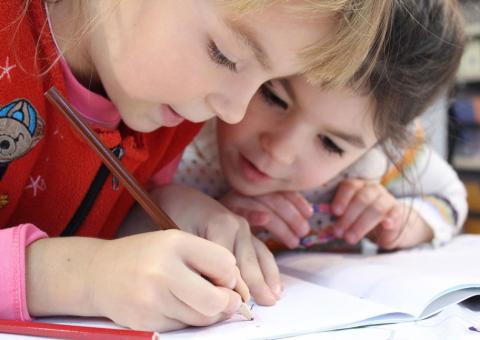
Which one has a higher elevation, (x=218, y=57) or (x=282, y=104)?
(x=218, y=57)

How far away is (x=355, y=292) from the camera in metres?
0.57

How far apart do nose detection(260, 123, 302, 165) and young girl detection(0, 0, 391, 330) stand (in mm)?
101

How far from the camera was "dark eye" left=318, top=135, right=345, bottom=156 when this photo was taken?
2.26ft

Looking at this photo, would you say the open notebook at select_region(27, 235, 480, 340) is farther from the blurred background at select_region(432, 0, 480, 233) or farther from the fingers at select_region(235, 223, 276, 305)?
the blurred background at select_region(432, 0, 480, 233)

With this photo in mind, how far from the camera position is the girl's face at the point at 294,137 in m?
0.64

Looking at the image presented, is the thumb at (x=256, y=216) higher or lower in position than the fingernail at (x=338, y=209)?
higher

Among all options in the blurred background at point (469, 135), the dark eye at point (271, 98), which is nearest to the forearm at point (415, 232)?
the dark eye at point (271, 98)

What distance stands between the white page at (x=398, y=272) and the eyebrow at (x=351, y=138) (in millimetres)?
127

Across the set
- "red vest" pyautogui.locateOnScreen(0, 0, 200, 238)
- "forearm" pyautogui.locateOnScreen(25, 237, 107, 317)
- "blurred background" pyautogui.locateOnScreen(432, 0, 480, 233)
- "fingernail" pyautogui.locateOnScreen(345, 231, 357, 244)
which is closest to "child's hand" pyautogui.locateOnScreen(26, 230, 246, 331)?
"forearm" pyautogui.locateOnScreen(25, 237, 107, 317)

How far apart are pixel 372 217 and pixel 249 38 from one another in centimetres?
37

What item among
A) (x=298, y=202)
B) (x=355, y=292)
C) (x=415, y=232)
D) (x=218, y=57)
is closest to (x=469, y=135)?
(x=415, y=232)

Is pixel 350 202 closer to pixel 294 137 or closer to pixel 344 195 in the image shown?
pixel 344 195

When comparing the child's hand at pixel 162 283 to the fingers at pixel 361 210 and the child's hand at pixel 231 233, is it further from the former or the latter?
the fingers at pixel 361 210

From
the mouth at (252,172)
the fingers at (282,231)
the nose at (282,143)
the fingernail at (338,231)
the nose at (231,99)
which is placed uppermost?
the nose at (231,99)
